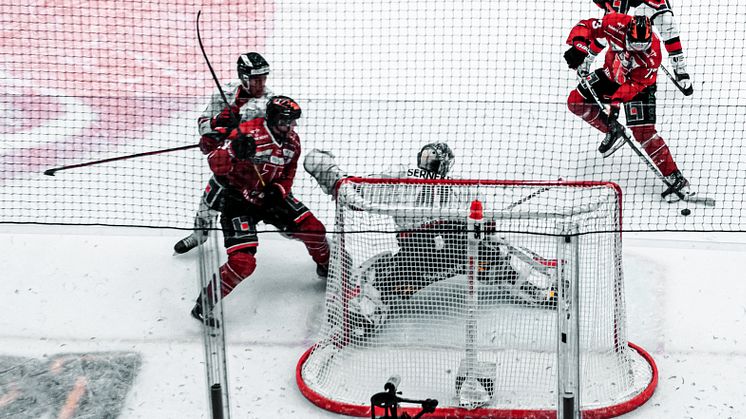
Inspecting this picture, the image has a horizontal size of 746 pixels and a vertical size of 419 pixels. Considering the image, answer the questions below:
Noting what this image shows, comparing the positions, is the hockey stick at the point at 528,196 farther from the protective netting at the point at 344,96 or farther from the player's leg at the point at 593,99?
the player's leg at the point at 593,99

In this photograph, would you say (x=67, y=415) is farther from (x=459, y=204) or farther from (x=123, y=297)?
(x=459, y=204)

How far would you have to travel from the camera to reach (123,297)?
5805 mm

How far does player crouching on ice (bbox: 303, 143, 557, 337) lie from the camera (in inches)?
195

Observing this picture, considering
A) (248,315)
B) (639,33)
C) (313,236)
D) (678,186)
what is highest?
(639,33)

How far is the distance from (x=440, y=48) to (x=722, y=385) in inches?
A: 198

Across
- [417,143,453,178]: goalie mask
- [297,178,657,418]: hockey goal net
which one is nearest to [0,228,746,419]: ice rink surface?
[297,178,657,418]: hockey goal net

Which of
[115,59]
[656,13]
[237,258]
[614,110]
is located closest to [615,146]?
[614,110]

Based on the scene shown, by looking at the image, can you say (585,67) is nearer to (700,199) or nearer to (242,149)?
(700,199)

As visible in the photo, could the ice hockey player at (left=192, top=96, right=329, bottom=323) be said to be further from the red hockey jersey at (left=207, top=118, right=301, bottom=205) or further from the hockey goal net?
the hockey goal net

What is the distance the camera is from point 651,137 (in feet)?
22.1

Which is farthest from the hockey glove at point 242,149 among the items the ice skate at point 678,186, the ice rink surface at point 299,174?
the ice skate at point 678,186

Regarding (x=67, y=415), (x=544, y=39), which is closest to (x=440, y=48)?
(x=544, y=39)

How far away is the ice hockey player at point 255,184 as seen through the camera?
17.9 feet

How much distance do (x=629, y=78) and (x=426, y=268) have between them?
2500 millimetres
